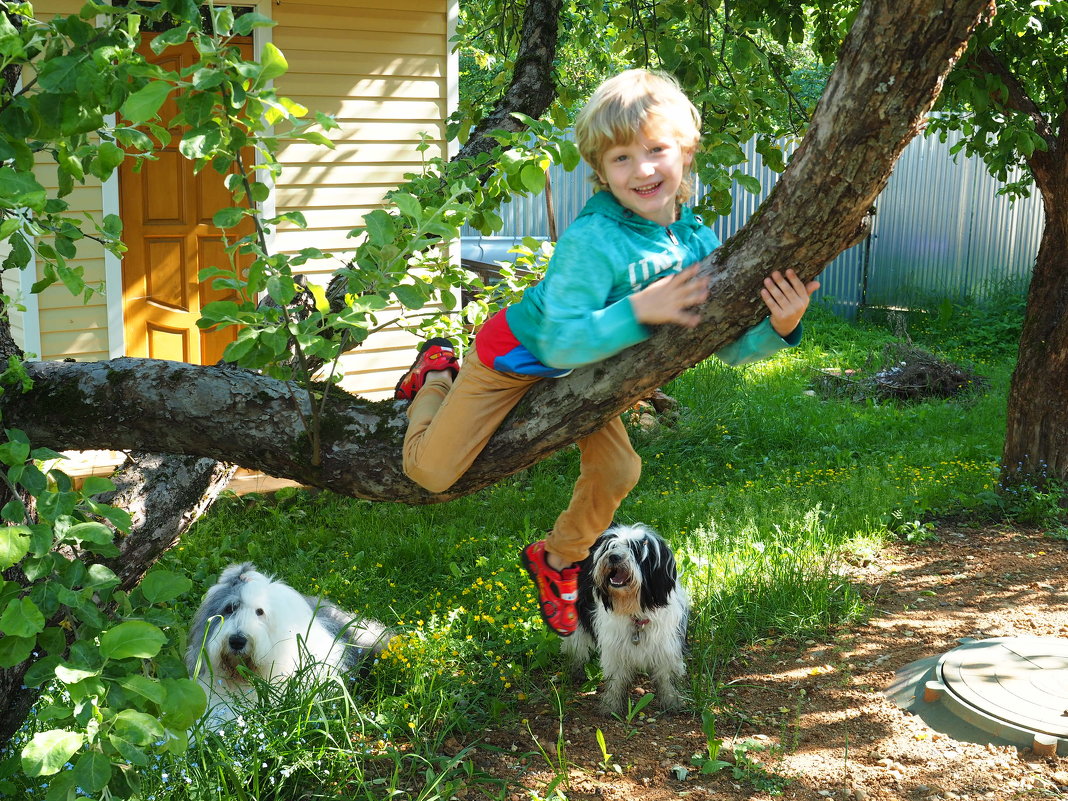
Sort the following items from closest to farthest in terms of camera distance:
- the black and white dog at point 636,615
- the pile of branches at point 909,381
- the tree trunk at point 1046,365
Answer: the black and white dog at point 636,615, the tree trunk at point 1046,365, the pile of branches at point 909,381

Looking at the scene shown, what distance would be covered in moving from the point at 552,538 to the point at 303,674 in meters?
1.05

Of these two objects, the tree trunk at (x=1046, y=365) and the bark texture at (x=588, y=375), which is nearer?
the bark texture at (x=588, y=375)

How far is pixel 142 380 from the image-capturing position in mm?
2910

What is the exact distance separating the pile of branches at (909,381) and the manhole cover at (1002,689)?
5907mm

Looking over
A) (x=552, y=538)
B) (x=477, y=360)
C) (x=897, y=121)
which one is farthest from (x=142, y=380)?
(x=897, y=121)

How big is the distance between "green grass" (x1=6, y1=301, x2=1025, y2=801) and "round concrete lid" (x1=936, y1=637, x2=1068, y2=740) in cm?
77

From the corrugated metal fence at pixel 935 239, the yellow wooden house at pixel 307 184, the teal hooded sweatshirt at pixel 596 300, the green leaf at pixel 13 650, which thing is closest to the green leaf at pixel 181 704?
the green leaf at pixel 13 650

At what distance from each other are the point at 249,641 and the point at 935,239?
44.7ft

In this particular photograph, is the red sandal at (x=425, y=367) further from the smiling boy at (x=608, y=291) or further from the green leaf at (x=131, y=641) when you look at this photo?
the green leaf at (x=131, y=641)

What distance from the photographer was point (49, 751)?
1646 mm

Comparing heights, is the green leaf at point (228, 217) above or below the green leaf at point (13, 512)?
above

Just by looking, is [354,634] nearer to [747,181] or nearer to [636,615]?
[636,615]

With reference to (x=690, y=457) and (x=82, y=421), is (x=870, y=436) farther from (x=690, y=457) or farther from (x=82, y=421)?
(x=82, y=421)

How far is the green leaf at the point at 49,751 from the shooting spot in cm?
163
